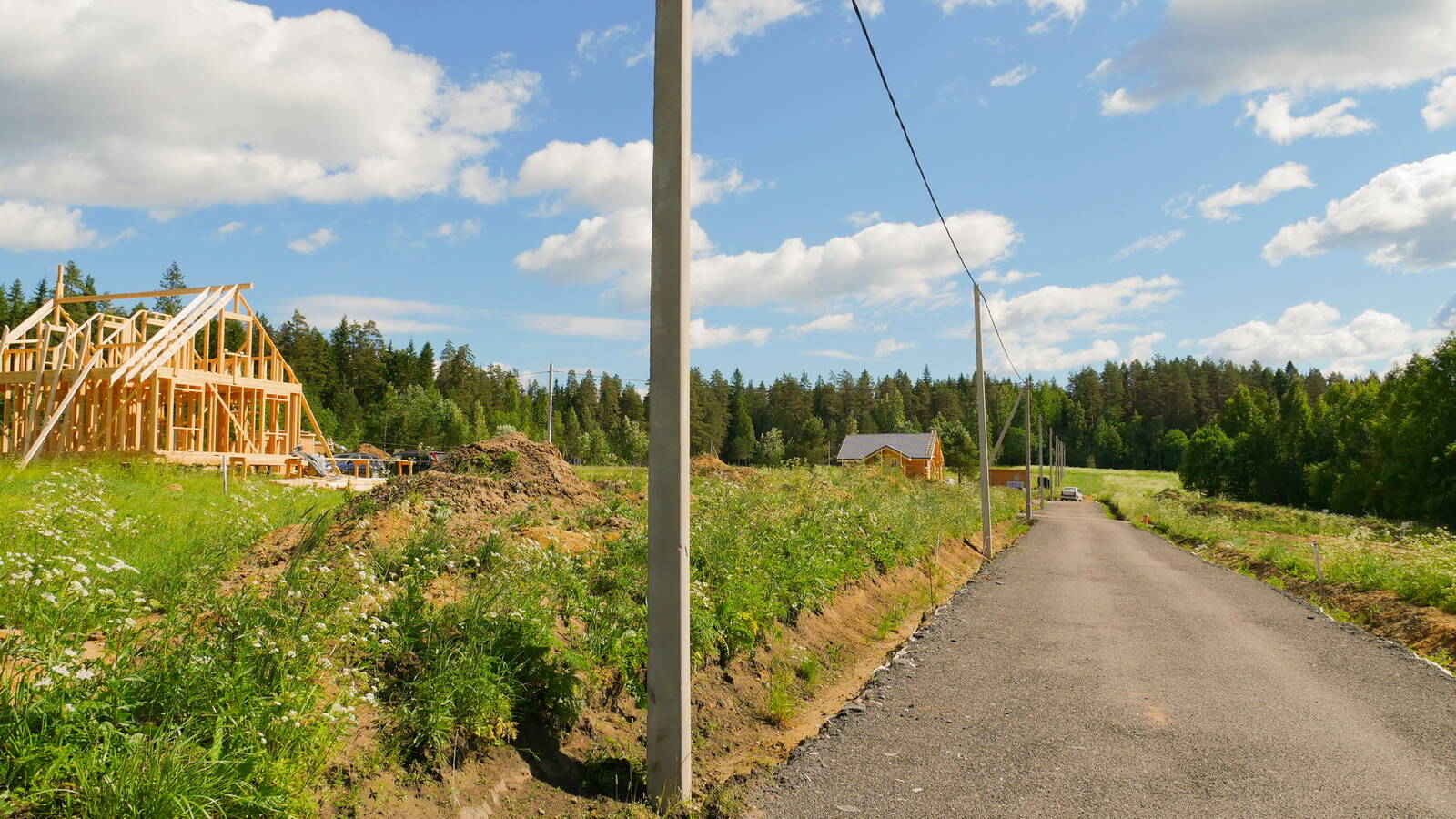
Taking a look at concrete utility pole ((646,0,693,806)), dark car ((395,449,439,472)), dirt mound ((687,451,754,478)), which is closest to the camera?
concrete utility pole ((646,0,693,806))

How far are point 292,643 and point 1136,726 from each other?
589 cm

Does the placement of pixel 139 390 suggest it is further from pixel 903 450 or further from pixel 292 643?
pixel 903 450

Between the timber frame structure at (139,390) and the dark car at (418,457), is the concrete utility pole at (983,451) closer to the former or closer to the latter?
the timber frame structure at (139,390)

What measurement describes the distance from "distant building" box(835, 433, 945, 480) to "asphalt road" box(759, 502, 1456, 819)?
51329 millimetres

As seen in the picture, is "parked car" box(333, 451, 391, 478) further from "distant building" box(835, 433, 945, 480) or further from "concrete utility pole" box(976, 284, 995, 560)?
"distant building" box(835, 433, 945, 480)

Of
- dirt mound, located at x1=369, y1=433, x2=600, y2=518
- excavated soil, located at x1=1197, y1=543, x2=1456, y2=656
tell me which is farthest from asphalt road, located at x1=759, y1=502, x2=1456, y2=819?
dirt mound, located at x1=369, y1=433, x2=600, y2=518

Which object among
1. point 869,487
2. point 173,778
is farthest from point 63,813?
point 869,487

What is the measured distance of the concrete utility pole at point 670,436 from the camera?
464 cm

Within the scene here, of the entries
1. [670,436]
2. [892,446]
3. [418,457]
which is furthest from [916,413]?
[670,436]

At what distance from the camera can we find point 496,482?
1090 centimetres

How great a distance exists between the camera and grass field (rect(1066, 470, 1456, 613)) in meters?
13.3

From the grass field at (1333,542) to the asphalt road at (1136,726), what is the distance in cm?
320

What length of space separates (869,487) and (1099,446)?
119 m

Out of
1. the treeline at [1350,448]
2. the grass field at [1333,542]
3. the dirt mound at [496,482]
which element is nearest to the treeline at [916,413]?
the treeline at [1350,448]
